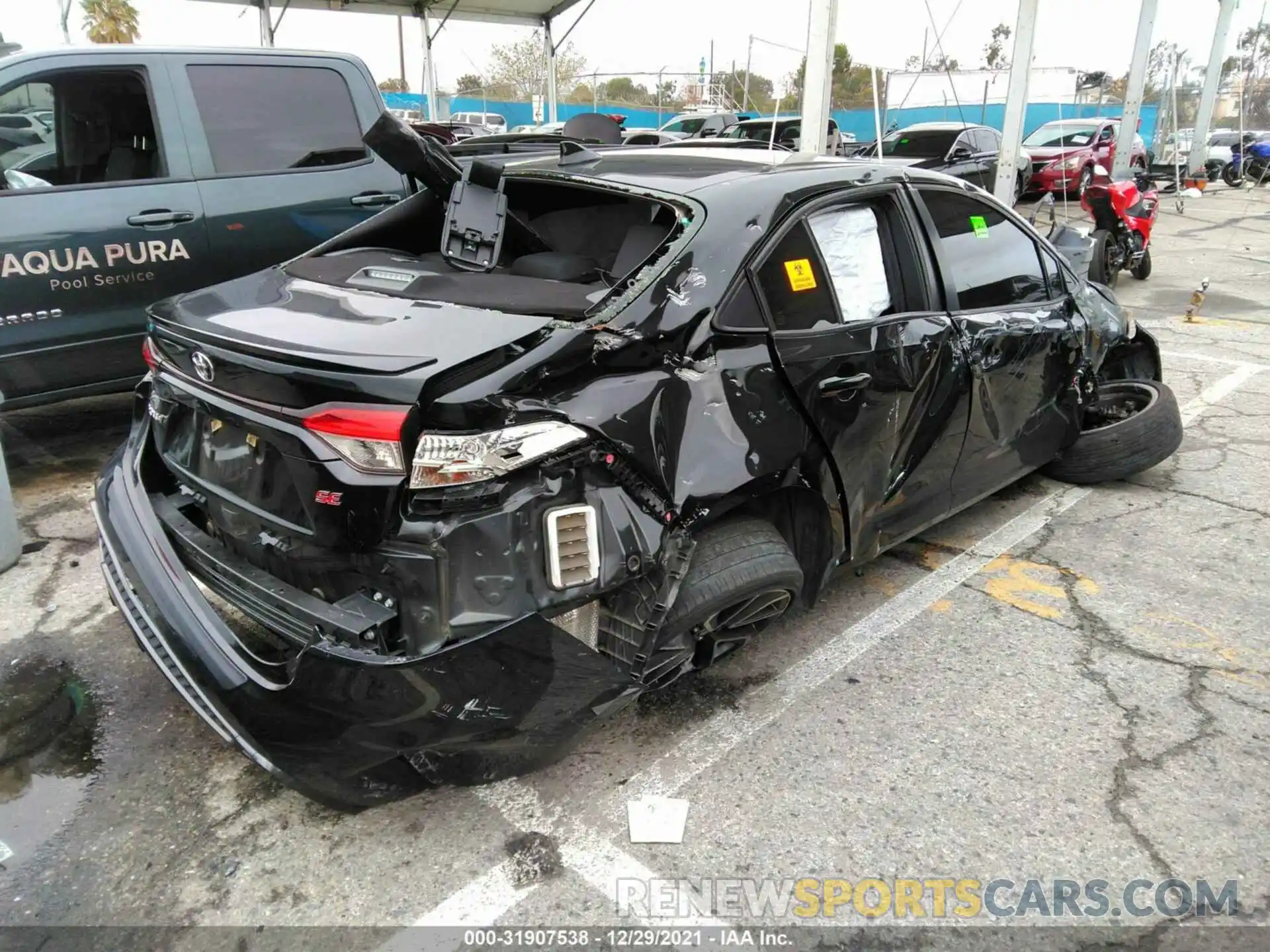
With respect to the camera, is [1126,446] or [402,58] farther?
[402,58]

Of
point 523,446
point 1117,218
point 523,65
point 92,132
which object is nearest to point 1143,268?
point 1117,218

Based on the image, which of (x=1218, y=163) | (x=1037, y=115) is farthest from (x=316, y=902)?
(x=1037, y=115)

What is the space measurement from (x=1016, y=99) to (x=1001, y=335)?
8150 mm

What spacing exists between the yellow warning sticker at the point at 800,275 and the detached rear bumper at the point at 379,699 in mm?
1287

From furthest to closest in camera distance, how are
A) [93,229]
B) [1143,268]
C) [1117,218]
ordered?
1. [1143,268]
2. [1117,218]
3. [93,229]

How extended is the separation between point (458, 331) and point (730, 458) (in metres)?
0.78

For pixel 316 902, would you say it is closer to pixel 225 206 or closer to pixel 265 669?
pixel 265 669

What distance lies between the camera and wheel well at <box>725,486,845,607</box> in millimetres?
2609

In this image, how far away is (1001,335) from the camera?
3.45 meters

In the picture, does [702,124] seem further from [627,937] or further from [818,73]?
[627,937]

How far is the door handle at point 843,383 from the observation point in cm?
265

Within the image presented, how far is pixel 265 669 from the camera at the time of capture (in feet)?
6.79

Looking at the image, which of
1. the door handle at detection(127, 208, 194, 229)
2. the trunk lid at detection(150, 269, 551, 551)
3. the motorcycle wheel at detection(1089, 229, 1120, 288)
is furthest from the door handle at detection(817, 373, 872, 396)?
the motorcycle wheel at detection(1089, 229, 1120, 288)

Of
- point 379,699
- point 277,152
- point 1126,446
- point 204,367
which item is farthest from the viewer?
point 277,152
